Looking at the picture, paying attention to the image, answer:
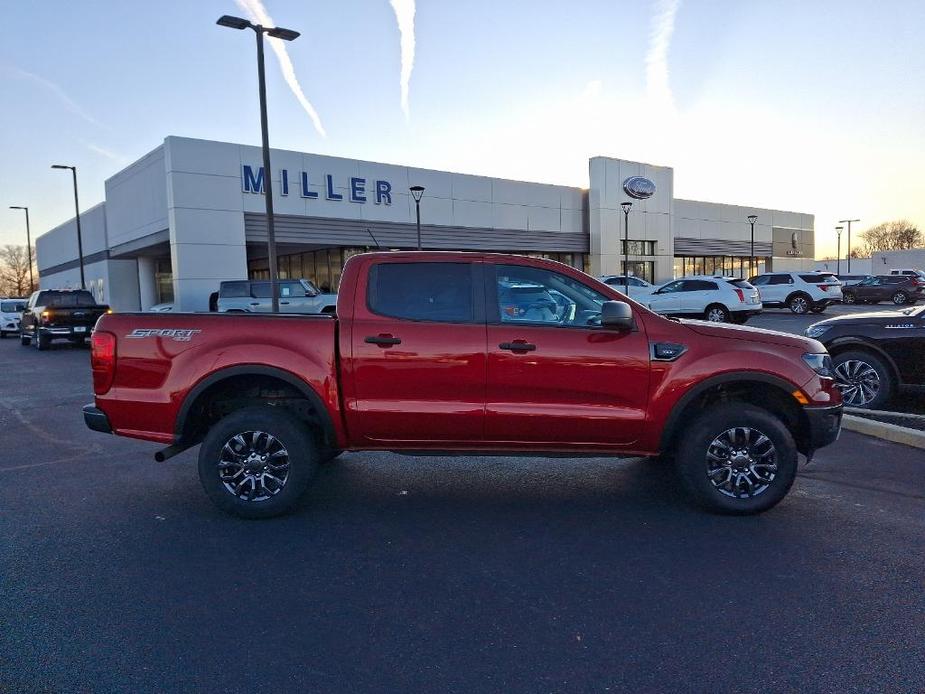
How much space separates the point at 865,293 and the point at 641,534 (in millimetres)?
36257

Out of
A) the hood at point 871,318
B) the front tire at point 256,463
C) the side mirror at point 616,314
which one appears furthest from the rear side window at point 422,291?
the hood at point 871,318

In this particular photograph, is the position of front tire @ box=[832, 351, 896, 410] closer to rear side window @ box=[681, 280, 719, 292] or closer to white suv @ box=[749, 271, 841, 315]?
rear side window @ box=[681, 280, 719, 292]

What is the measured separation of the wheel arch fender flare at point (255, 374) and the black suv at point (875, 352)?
6.39 meters

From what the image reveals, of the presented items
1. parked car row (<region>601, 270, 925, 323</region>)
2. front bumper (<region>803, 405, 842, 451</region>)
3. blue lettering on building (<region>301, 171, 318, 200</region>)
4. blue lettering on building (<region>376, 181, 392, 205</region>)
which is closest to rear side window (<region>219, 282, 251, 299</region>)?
blue lettering on building (<region>301, 171, 318, 200</region>)

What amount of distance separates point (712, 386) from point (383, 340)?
236 centimetres

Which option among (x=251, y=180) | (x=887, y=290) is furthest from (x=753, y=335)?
(x=887, y=290)

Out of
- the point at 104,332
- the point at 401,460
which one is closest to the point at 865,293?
the point at 401,460

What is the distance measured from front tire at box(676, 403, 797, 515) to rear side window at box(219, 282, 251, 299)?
18.0 meters

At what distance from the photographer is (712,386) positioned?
14.6ft

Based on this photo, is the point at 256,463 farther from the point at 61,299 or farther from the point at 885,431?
the point at 61,299

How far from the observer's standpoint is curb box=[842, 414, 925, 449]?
6211 mm

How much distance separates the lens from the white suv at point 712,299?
69.3 feet

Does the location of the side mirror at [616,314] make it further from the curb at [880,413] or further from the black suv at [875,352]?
the black suv at [875,352]

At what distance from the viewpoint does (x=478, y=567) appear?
12.2 ft
